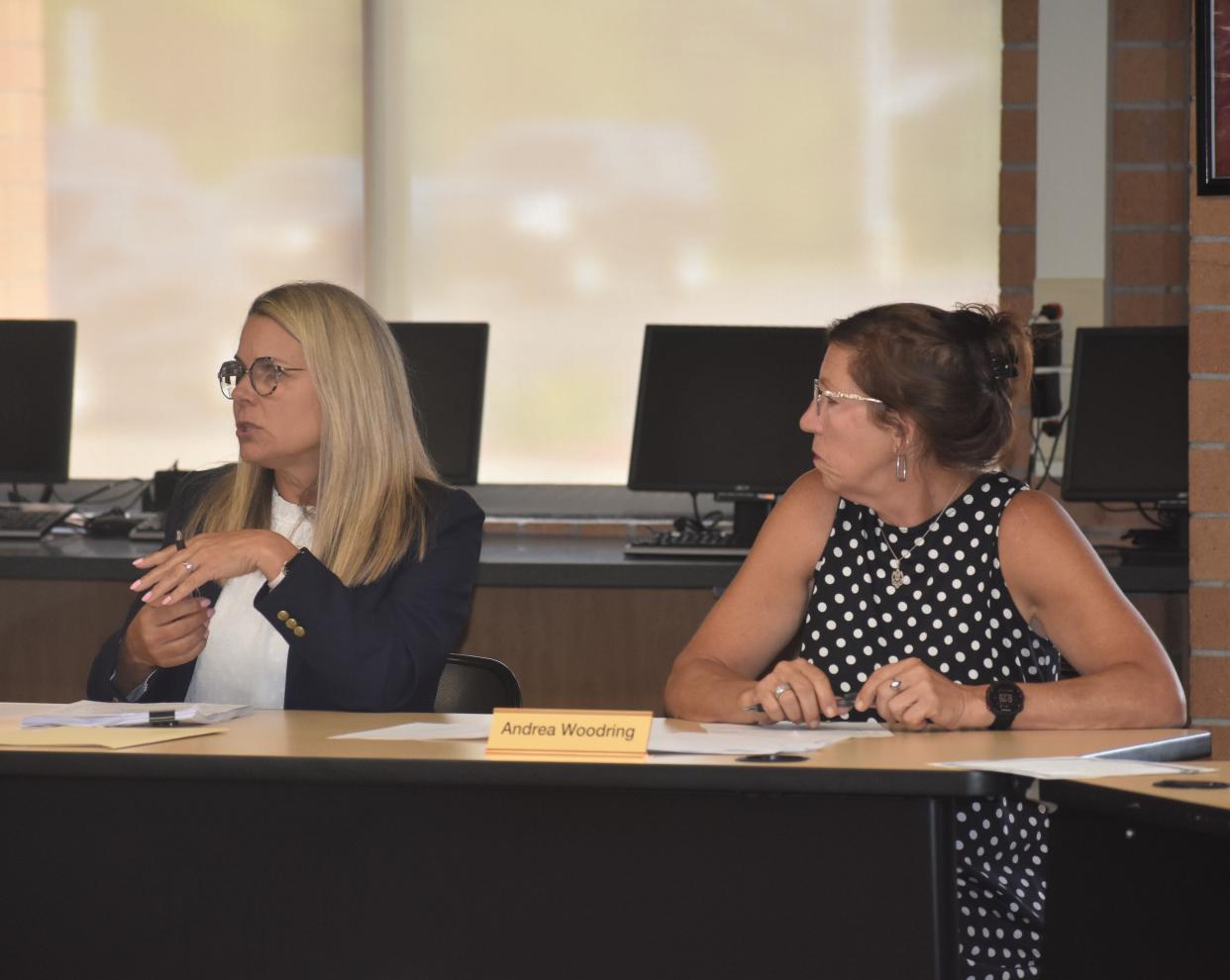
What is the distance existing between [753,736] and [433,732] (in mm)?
328

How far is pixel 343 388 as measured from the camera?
2113 mm

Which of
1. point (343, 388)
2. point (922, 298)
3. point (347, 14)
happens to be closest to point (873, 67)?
point (922, 298)

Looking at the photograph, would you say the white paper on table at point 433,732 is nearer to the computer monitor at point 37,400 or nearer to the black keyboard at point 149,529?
Result: the black keyboard at point 149,529

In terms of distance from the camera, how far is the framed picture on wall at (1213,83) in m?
2.47

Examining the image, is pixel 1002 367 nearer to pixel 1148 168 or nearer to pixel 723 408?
pixel 723 408

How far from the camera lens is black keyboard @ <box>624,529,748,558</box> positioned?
3232mm

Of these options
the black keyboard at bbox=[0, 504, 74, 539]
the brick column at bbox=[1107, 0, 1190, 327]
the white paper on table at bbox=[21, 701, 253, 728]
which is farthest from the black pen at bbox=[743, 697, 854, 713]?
the black keyboard at bbox=[0, 504, 74, 539]

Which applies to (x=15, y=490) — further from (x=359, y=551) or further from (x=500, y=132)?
(x=359, y=551)

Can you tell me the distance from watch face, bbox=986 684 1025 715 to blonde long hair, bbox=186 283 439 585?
75cm

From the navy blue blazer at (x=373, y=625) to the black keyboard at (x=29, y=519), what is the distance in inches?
58.4

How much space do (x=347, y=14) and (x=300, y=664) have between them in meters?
2.40

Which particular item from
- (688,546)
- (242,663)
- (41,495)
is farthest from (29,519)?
(242,663)

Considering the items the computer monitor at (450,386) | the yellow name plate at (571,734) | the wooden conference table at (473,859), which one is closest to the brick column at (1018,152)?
the computer monitor at (450,386)

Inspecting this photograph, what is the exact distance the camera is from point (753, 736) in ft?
5.42
